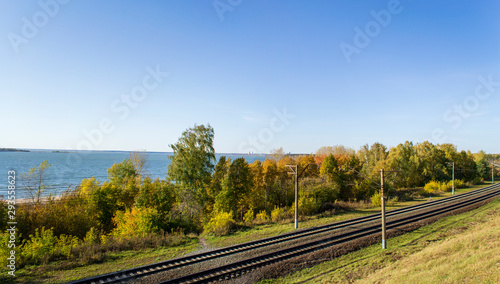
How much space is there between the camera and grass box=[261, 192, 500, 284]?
11258 millimetres

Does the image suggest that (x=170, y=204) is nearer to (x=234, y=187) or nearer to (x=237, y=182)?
(x=234, y=187)

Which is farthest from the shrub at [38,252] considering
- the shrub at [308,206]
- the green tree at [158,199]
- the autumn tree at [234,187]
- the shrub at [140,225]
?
the shrub at [308,206]

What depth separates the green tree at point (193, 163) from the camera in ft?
97.3

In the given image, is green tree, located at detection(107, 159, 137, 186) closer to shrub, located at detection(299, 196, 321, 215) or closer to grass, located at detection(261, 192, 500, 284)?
shrub, located at detection(299, 196, 321, 215)

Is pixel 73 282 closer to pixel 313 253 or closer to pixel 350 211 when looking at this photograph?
pixel 313 253

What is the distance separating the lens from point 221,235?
74.0 feet

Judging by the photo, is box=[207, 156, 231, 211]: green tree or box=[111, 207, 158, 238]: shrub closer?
box=[111, 207, 158, 238]: shrub

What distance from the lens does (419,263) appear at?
535 inches

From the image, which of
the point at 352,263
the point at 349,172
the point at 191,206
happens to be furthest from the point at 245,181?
the point at 349,172

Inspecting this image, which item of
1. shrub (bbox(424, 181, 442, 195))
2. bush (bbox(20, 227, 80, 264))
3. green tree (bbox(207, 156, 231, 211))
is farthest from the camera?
shrub (bbox(424, 181, 442, 195))

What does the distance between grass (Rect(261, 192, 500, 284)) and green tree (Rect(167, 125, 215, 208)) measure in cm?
1878

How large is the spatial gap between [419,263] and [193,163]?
2359 cm

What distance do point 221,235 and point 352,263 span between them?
38.6 feet

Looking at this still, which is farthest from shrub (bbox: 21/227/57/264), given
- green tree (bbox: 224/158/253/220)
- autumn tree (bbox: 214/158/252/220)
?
green tree (bbox: 224/158/253/220)
